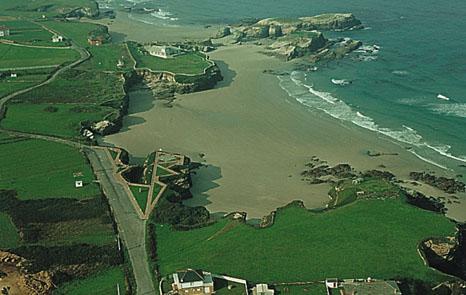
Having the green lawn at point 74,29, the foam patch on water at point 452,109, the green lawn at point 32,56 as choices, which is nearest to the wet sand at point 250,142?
the foam patch on water at point 452,109

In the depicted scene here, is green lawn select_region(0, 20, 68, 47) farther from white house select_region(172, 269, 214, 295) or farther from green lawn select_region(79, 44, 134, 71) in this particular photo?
white house select_region(172, 269, 214, 295)

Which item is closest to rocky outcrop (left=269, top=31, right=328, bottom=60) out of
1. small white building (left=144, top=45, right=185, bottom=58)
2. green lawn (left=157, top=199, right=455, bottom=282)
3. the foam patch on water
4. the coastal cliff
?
the coastal cliff

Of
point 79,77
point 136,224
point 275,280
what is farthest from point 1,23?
point 275,280

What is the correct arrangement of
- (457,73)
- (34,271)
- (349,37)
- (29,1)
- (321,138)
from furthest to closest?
(29,1) → (349,37) → (457,73) → (321,138) → (34,271)

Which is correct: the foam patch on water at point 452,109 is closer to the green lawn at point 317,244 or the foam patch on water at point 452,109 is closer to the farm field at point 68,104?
the green lawn at point 317,244

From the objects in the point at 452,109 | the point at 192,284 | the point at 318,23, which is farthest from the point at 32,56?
the point at 192,284

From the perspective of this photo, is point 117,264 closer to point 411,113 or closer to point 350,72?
point 411,113

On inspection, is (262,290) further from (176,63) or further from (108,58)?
(108,58)
